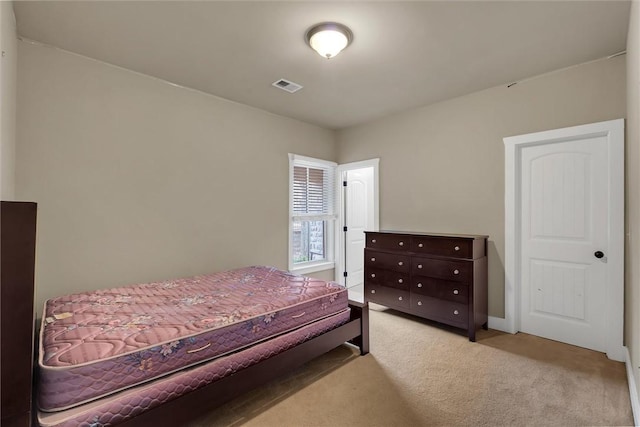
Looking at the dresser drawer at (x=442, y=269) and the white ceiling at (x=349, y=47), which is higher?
the white ceiling at (x=349, y=47)

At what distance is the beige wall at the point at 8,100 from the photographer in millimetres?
1852

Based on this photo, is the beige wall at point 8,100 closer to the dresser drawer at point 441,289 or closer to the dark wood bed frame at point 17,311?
the dark wood bed frame at point 17,311

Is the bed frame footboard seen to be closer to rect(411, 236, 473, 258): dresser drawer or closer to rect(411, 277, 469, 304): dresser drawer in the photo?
rect(411, 277, 469, 304): dresser drawer

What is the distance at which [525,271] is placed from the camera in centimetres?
314

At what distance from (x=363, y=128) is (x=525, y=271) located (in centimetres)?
284

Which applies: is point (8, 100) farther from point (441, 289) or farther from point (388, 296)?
point (441, 289)

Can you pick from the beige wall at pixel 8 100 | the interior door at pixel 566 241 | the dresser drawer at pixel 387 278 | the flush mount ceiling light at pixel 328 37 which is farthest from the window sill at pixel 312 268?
the beige wall at pixel 8 100

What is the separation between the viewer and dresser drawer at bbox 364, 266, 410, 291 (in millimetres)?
3514

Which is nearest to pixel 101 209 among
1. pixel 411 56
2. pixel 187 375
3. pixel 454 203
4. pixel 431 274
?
pixel 187 375

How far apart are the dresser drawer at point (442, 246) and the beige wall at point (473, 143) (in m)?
0.47

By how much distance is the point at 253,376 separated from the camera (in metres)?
1.93

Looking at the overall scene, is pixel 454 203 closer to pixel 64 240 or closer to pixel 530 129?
pixel 530 129

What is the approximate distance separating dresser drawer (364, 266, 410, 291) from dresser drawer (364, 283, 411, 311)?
0.05m

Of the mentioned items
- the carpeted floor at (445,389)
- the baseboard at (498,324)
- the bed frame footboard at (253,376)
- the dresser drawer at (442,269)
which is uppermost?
the dresser drawer at (442,269)
